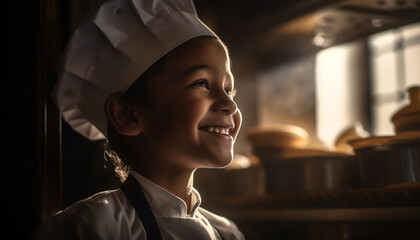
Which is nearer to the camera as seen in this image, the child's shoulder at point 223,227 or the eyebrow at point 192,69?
the eyebrow at point 192,69

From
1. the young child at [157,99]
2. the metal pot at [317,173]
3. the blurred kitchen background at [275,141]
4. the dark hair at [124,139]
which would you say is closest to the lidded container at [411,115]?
the blurred kitchen background at [275,141]

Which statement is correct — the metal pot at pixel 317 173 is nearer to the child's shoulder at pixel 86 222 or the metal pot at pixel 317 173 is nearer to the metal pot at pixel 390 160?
the metal pot at pixel 390 160

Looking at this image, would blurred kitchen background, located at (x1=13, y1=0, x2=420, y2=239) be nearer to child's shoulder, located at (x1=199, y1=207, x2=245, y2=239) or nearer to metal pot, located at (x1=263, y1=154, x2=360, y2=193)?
metal pot, located at (x1=263, y1=154, x2=360, y2=193)

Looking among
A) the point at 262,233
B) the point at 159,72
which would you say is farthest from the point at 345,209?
the point at 159,72

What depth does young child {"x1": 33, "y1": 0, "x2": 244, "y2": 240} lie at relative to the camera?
0.79m

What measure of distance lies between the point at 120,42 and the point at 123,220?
0.32 m

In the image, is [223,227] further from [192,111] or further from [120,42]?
[120,42]

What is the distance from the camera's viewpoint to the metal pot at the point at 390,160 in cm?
89

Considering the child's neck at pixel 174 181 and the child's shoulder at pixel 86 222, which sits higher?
the child's neck at pixel 174 181

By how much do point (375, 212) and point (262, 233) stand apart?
453mm

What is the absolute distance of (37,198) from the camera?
84cm

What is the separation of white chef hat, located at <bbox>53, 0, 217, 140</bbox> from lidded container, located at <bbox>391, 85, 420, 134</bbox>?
0.49 metres

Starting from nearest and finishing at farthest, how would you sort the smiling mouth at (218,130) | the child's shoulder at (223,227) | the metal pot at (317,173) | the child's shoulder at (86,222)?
the child's shoulder at (86,222), the smiling mouth at (218,130), the child's shoulder at (223,227), the metal pot at (317,173)

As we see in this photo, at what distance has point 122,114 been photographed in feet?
2.80
